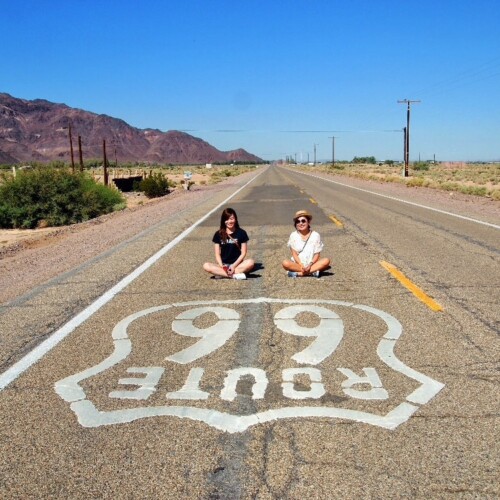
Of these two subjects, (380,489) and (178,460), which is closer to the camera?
(380,489)

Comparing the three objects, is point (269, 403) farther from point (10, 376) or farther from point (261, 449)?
point (10, 376)

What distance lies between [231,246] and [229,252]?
97 mm

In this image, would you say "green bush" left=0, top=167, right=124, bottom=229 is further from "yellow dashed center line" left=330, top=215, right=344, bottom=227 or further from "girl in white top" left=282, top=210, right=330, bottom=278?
"girl in white top" left=282, top=210, right=330, bottom=278

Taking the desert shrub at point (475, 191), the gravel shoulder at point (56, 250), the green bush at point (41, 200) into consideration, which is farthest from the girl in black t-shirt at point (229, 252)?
the desert shrub at point (475, 191)

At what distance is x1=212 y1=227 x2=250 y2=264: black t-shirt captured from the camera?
9.06 meters

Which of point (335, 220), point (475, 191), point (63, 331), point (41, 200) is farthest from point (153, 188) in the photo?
point (63, 331)

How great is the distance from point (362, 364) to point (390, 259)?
5.56 metres

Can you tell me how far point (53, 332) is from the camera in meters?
6.21

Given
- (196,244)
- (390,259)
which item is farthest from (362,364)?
(196,244)

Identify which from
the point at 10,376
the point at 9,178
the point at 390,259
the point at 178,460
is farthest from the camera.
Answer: the point at 9,178

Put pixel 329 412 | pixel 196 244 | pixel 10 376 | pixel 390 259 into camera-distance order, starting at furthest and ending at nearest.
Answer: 1. pixel 196 244
2. pixel 390 259
3. pixel 10 376
4. pixel 329 412

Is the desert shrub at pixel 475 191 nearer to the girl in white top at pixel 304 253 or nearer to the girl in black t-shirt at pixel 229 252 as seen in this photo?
the girl in white top at pixel 304 253

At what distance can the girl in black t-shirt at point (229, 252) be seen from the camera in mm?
8812

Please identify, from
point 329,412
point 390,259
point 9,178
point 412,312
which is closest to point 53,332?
point 329,412
